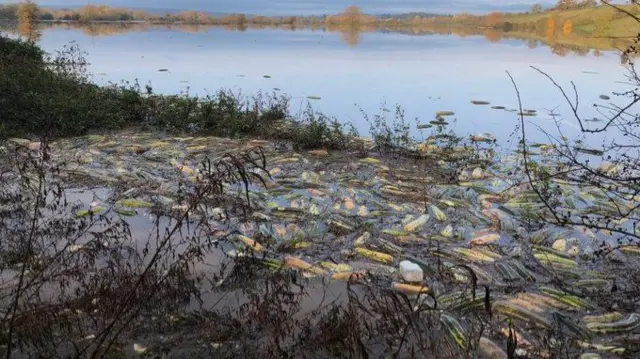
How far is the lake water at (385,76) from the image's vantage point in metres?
12.2

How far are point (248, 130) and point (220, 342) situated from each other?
6.71 m

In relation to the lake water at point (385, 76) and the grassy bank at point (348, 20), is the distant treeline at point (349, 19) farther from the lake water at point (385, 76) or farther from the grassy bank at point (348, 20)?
the lake water at point (385, 76)

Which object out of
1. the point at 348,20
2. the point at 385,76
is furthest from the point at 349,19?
the point at 385,76

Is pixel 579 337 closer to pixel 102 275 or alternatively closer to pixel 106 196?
pixel 102 275

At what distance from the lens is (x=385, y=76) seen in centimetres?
1702

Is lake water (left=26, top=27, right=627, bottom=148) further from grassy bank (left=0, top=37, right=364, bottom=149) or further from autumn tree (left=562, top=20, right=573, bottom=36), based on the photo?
autumn tree (left=562, top=20, right=573, bottom=36)

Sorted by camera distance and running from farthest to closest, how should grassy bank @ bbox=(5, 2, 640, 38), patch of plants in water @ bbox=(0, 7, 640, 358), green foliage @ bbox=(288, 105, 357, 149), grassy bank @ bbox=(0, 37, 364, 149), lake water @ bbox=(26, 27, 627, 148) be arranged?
grassy bank @ bbox=(5, 2, 640, 38), lake water @ bbox=(26, 27, 627, 148), grassy bank @ bbox=(0, 37, 364, 149), green foliage @ bbox=(288, 105, 357, 149), patch of plants in water @ bbox=(0, 7, 640, 358)

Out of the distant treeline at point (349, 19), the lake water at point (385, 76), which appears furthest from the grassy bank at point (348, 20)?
the lake water at point (385, 76)

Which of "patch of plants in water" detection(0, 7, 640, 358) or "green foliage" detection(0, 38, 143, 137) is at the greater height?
"green foliage" detection(0, 38, 143, 137)

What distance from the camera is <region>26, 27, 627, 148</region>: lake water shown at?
12.2 metres

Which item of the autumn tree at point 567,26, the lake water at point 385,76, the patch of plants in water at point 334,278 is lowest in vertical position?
the patch of plants in water at point 334,278

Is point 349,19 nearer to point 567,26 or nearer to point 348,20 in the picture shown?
point 348,20

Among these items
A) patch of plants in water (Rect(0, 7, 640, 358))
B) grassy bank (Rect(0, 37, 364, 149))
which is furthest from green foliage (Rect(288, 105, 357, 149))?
patch of plants in water (Rect(0, 7, 640, 358))

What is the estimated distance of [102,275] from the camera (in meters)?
3.96
